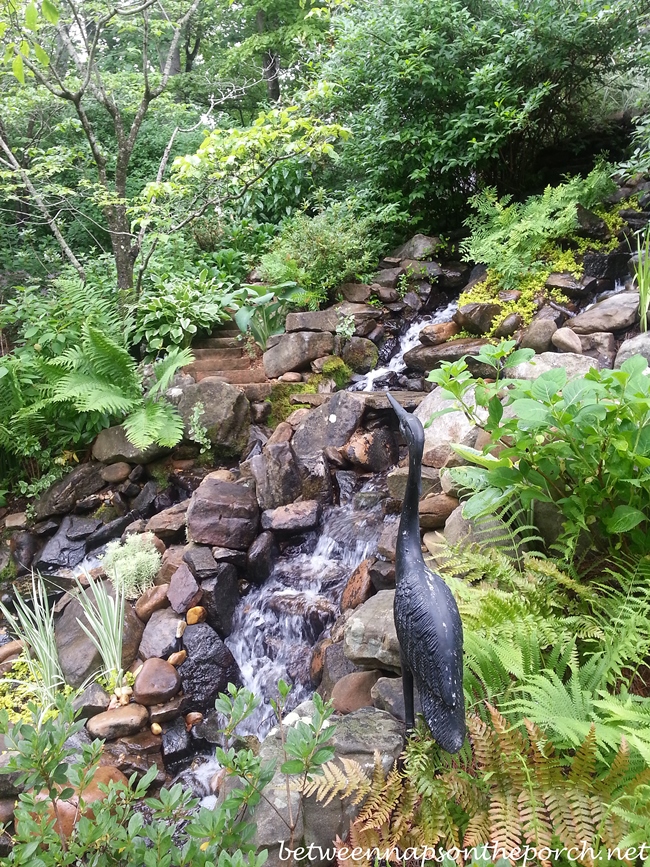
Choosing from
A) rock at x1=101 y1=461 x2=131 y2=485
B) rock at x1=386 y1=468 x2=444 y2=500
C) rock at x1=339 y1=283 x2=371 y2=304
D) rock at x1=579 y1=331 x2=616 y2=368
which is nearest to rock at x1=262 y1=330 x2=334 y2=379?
rock at x1=339 y1=283 x2=371 y2=304

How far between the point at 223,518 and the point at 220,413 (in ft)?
4.20

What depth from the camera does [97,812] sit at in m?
1.44

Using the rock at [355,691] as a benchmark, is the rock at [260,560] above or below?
below

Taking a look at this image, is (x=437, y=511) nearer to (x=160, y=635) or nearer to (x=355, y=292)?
(x=160, y=635)

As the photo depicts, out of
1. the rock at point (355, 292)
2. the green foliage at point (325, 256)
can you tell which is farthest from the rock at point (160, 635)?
the rock at point (355, 292)

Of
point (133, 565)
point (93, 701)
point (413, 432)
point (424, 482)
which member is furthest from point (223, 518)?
point (413, 432)

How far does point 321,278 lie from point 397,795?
5.65 metres

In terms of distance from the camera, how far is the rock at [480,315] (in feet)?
16.8

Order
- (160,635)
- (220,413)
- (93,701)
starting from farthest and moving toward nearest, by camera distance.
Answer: (220,413), (160,635), (93,701)

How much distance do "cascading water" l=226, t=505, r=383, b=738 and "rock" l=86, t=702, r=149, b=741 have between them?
0.60 meters

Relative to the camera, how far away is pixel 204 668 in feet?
11.4

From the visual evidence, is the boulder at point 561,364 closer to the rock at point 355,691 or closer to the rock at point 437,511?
the rock at point 437,511

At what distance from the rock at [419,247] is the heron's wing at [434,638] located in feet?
18.2

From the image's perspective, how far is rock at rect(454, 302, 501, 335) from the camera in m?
→ 5.12
